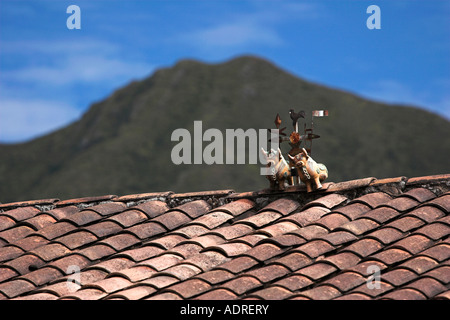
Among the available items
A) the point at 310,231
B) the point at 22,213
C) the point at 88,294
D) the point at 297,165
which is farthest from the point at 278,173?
the point at 22,213

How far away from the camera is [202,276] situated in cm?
583

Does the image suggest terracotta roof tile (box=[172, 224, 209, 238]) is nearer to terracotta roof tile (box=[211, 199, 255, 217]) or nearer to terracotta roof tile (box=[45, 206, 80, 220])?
terracotta roof tile (box=[211, 199, 255, 217])

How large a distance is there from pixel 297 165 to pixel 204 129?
109 meters

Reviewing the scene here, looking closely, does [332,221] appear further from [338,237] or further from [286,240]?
[286,240]

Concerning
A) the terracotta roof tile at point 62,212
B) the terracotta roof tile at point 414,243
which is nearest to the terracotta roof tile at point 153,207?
the terracotta roof tile at point 62,212

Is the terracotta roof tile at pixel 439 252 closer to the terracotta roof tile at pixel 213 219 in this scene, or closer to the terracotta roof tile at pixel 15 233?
the terracotta roof tile at pixel 213 219

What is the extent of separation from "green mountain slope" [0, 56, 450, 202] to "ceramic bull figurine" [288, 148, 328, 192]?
278ft

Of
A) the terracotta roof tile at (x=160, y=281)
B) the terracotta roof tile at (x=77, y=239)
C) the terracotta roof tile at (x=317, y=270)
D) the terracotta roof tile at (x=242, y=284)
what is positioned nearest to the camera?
the terracotta roof tile at (x=242, y=284)

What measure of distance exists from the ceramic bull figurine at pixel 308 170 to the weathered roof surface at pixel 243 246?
5.5 inches

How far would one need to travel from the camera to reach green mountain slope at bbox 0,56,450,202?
102m

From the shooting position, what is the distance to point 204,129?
11656cm

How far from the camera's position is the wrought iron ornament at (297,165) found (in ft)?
24.5
